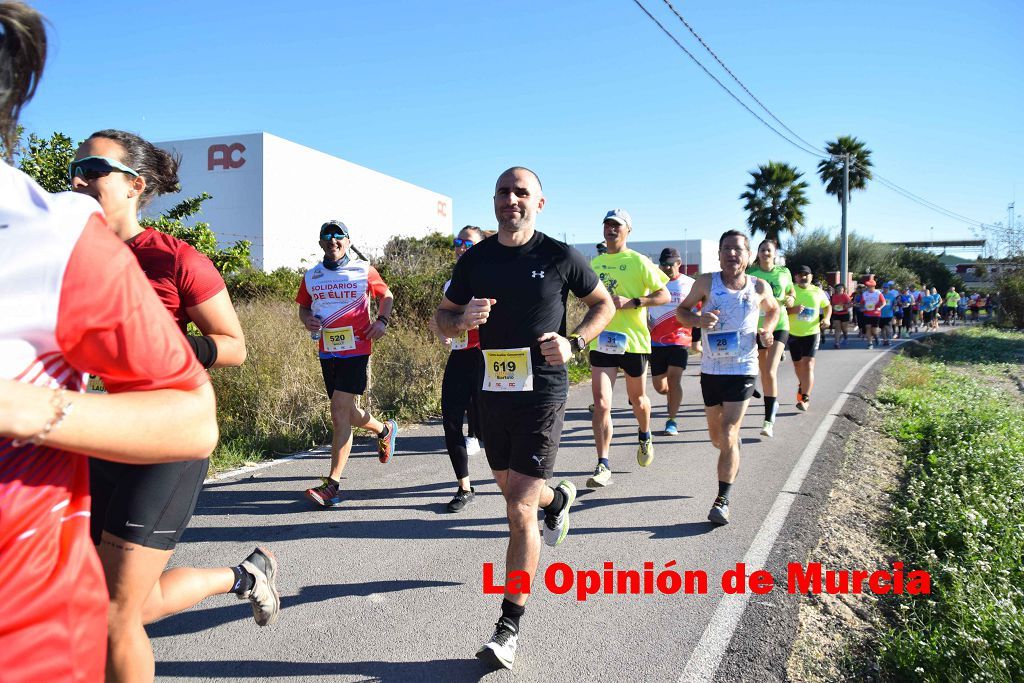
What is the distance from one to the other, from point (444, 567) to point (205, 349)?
2159mm

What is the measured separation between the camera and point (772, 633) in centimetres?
337

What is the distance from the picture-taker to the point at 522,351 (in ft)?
11.2

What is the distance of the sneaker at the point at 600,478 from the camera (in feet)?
19.1

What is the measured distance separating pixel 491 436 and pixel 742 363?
99.6 inches

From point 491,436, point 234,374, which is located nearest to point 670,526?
point 491,436

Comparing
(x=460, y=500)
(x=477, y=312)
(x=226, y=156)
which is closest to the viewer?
(x=477, y=312)

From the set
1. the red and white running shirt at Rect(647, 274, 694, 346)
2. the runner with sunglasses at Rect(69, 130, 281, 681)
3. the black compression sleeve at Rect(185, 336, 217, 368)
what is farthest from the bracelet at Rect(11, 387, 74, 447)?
the red and white running shirt at Rect(647, 274, 694, 346)

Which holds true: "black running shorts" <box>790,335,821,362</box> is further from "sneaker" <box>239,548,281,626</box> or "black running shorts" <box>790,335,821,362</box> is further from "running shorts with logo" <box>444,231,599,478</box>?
"sneaker" <box>239,548,281,626</box>

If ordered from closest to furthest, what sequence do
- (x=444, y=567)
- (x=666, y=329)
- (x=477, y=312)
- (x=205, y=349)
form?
(x=205, y=349) < (x=477, y=312) < (x=444, y=567) < (x=666, y=329)

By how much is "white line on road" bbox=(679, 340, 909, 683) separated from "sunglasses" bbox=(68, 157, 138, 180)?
305 cm

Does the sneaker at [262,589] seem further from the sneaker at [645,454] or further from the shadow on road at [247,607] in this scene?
the sneaker at [645,454]

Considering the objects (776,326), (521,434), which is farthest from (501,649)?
(776,326)

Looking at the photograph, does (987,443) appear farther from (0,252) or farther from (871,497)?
(0,252)

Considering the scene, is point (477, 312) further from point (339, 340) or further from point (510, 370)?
point (339, 340)
